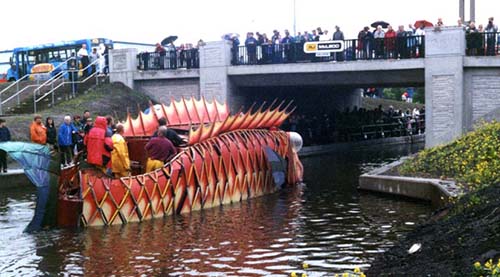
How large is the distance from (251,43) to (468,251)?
2246 cm

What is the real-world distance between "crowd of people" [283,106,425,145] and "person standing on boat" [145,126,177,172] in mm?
16239

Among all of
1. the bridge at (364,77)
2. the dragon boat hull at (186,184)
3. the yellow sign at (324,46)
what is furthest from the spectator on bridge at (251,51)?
the dragon boat hull at (186,184)

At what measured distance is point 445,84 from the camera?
25.5 meters

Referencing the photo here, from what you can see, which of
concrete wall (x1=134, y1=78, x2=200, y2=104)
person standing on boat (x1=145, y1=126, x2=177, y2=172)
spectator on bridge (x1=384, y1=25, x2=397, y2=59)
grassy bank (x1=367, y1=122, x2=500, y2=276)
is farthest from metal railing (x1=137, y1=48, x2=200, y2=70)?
grassy bank (x1=367, y1=122, x2=500, y2=276)

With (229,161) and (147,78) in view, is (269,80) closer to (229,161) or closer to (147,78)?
(147,78)

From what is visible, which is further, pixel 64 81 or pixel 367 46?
pixel 64 81

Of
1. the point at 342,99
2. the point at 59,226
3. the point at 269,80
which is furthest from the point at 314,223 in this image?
the point at 342,99

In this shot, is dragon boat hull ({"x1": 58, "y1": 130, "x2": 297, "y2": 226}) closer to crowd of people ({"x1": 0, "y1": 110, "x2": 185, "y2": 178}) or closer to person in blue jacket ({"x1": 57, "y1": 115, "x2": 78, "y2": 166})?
crowd of people ({"x1": 0, "y1": 110, "x2": 185, "y2": 178})

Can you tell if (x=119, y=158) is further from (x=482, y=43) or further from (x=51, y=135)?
(x=482, y=43)

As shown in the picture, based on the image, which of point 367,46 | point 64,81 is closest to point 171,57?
point 64,81

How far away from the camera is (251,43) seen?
2964cm

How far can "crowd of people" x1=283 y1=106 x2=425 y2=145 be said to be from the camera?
107ft

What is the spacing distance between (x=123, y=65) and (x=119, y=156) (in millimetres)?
18545

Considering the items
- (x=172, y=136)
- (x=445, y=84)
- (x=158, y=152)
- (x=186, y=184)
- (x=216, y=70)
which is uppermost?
(x=216, y=70)
